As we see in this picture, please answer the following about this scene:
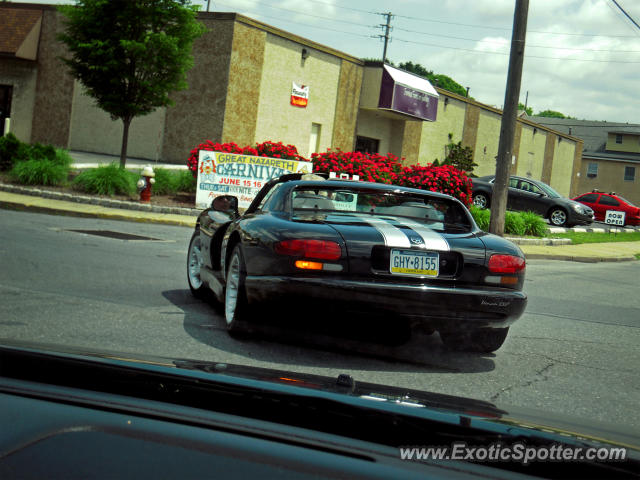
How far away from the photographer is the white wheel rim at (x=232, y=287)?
5928 millimetres

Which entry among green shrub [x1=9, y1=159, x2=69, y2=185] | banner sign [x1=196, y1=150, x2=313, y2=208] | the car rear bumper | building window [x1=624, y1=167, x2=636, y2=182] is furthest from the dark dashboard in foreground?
building window [x1=624, y1=167, x2=636, y2=182]

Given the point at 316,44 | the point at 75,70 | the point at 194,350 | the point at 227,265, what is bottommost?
the point at 194,350

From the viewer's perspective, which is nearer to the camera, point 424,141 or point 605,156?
point 424,141

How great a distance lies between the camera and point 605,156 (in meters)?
70.2

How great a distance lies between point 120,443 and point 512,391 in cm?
399

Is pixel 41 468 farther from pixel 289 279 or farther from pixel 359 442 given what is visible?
pixel 289 279

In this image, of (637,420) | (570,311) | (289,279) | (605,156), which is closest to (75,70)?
(570,311)

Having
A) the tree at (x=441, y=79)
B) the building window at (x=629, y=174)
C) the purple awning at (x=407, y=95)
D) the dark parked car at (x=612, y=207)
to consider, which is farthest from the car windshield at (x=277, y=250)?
the tree at (x=441, y=79)

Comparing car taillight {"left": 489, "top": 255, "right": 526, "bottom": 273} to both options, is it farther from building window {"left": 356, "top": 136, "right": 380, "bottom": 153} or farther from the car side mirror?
building window {"left": 356, "top": 136, "right": 380, "bottom": 153}

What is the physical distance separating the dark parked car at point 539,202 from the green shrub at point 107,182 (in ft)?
45.8

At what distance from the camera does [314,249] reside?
522 cm

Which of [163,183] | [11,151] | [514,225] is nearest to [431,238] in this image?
[163,183]

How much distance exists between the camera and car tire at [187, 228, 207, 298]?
7.61m

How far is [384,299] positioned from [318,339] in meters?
1.09
